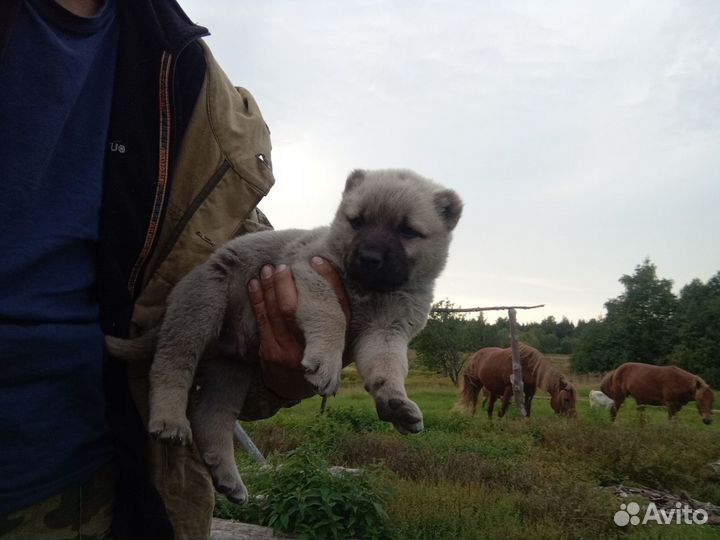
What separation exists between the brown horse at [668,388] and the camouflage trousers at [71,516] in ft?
63.1

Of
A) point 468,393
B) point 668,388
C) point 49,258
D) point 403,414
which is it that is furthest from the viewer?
point 468,393

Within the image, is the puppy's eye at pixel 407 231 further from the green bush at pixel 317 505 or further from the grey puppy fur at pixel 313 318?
the green bush at pixel 317 505

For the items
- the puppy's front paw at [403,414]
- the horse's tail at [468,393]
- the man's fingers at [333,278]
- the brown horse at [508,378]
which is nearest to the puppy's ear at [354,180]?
the man's fingers at [333,278]

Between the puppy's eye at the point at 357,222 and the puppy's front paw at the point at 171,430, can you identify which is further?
the puppy's eye at the point at 357,222

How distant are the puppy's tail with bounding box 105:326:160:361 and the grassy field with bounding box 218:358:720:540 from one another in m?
6.08

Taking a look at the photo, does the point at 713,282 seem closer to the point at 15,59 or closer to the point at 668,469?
the point at 668,469

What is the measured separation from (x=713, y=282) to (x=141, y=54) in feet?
138

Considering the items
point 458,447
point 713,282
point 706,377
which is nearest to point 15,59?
point 458,447

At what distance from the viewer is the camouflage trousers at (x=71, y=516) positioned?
2195mm

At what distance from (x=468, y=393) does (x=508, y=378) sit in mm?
2147

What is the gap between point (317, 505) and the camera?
774cm

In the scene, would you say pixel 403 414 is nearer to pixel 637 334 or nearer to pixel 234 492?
pixel 234 492

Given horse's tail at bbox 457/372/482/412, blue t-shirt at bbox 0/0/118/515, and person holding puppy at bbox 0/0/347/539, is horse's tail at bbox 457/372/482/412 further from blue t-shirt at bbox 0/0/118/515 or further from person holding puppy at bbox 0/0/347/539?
blue t-shirt at bbox 0/0/118/515

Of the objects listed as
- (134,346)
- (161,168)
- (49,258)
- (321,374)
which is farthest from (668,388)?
(49,258)
